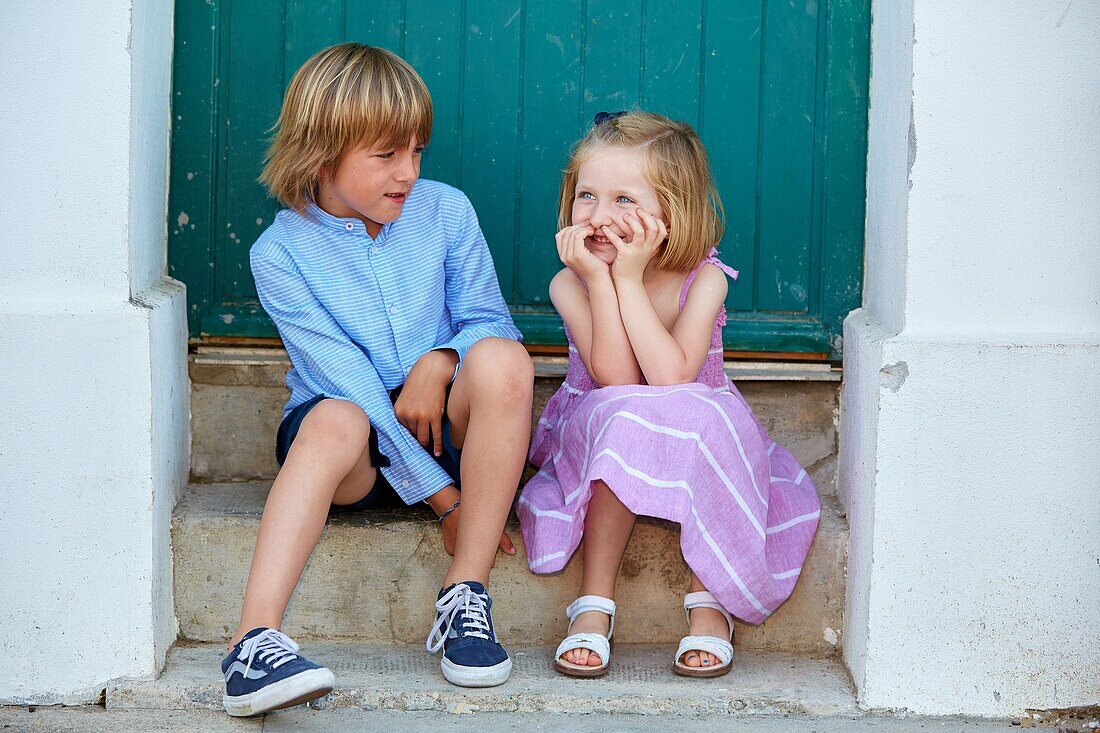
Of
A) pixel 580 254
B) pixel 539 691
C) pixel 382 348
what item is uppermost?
pixel 580 254

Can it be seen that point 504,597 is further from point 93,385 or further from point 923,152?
point 923,152

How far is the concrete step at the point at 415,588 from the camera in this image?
2.46 metres

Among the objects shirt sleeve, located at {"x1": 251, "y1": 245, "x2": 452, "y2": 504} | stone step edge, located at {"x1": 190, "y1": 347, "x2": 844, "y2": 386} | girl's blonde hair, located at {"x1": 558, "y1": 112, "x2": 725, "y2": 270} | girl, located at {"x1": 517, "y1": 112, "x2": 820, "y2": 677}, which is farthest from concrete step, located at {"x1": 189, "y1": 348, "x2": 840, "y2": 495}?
girl's blonde hair, located at {"x1": 558, "y1": 112, "x2": 725, "y2": 270}

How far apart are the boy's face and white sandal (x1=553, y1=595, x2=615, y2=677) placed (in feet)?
3.01

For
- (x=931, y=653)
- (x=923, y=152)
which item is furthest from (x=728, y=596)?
(x=923, y=152)

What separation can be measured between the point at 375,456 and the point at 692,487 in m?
0.66

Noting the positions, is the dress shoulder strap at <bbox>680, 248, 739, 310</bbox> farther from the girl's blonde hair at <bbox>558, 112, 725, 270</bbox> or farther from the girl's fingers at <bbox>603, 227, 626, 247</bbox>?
the girl's fingers at <bbox>603, 227, 626, 247</bbox>

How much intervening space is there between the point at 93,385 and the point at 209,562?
0.46 m

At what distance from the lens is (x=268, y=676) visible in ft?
6.75

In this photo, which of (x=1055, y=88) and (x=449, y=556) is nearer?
(x=1055, y=88)

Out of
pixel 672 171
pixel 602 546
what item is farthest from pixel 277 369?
pixel 672 171

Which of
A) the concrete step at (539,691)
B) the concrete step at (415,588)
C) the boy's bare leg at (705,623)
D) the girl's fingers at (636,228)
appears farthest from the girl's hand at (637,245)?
the concrete step at (539,691)

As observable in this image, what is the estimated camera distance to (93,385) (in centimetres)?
222

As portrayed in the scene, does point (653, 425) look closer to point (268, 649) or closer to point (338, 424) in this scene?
point (338, 424)
